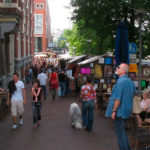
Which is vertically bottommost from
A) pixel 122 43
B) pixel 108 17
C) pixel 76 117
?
pixel 76 117

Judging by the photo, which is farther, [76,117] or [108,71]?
[108,71]

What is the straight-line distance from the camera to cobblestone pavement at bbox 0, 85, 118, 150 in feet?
25.1

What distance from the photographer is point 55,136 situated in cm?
873

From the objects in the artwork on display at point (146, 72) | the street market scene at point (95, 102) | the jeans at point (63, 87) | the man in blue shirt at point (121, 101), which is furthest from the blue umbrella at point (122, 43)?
the jeans at point (63, 87)

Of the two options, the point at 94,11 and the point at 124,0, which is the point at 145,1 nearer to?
the point at 124,0

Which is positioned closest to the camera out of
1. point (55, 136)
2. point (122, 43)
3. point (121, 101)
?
point (121, 101)

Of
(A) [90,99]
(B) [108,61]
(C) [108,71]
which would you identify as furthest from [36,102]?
(C) [108,71]

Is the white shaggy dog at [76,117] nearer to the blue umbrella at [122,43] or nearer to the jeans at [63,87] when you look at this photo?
the blue umbrella at [122,43]

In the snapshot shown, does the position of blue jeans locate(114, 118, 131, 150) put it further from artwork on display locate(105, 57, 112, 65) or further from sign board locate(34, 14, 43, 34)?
sign board locate(34, 14, 43, 34)

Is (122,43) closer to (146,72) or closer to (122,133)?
(146,72)

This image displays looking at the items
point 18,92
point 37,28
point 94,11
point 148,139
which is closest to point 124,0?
point 94,11

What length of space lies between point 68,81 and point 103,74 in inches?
173

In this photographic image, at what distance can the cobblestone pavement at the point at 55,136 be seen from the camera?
764cm

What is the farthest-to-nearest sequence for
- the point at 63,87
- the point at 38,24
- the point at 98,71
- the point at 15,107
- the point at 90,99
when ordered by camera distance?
the point at 38,24 → the point at 63,87 → the point at 98,71 → the point at 15,107 → the point at 90,99
